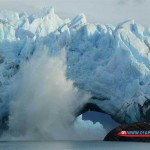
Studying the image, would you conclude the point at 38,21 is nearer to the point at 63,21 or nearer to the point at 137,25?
the point at 63,21

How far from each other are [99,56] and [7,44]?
1284 centimetres

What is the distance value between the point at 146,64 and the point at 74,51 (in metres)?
9.86

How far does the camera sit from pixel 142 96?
2753 inches

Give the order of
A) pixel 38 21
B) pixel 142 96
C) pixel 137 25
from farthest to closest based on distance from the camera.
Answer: pixel 38 21 → pixel 137 25 → pixel 142 96

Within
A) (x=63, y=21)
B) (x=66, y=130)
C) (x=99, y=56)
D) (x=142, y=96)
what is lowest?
(x=66, y=130)

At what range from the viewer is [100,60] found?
72.6 m

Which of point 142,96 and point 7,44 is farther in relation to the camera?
point 7,44

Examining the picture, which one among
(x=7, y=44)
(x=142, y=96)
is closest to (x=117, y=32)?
(x=142, y=96)

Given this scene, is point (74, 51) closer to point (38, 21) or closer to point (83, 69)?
point (83, 69)

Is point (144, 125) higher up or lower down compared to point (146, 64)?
lower down

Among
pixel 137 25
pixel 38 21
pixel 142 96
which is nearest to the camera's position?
pixel 142 96

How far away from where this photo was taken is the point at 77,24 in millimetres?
77000

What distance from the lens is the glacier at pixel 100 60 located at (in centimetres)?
7056

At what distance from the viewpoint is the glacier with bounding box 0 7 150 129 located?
70562mm
